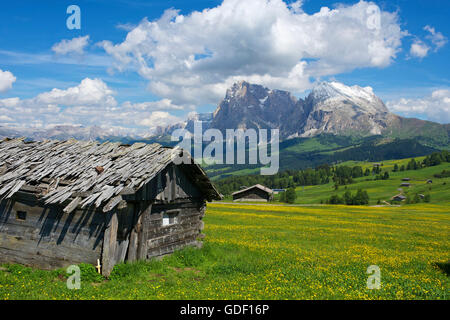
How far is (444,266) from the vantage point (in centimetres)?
1691

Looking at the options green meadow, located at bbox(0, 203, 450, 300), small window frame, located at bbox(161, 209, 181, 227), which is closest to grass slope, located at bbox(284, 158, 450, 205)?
green meadow, located at bbox(0, 203, 450, 300)

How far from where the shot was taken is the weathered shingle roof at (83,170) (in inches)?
543

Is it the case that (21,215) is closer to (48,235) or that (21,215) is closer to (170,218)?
(48,235)

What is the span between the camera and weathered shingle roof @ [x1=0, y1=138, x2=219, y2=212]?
13.8 meters

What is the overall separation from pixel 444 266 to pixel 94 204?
1809cm

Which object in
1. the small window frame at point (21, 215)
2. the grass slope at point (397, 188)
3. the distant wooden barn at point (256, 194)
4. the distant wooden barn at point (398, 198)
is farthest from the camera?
the grass slope at point (397, 188)

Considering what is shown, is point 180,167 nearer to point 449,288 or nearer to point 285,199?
point 449,288

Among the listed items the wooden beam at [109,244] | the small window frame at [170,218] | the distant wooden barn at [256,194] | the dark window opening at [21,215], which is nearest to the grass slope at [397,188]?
the distant wooden barn at [256,194]

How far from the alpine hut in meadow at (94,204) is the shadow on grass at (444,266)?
43.9 ft

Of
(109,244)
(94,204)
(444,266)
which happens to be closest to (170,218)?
(109,244)

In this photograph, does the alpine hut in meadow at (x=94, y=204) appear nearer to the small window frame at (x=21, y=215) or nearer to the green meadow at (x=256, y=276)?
the small window frame at (x=21, y=215)

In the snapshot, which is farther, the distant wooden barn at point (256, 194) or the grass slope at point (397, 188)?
the grass slope at point (397, 188)
